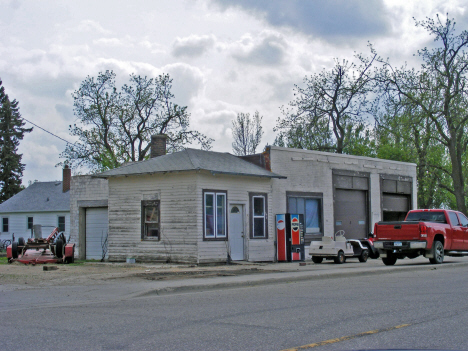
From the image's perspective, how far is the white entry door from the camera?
21719mm

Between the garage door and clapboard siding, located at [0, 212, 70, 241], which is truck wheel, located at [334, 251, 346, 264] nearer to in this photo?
the garage door

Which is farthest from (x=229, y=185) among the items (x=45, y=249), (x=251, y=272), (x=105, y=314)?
(x=105, y=314)

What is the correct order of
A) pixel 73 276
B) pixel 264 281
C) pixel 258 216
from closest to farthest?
pixel 264 281 → pixel 73 276 → pixel 258 216

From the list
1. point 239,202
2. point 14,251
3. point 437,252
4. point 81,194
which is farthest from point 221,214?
point 81,194

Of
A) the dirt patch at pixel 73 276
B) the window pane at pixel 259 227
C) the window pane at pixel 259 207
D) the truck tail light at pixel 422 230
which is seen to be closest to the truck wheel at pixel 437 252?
the truck tail light at pixel 422 230

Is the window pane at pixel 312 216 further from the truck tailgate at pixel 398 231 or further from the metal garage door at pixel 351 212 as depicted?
the truck tailgate at pixel 398 231

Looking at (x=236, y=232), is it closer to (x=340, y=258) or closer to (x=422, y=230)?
(x=340, y=258)

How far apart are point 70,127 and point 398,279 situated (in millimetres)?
40640

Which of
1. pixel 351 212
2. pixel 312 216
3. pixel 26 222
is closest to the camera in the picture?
pixel 312 216

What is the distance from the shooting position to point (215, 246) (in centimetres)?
2075

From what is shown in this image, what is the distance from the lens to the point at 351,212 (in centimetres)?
2816

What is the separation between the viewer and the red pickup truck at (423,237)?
65.0 ft

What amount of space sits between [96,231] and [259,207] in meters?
8.51

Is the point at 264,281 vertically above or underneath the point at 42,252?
underneath
